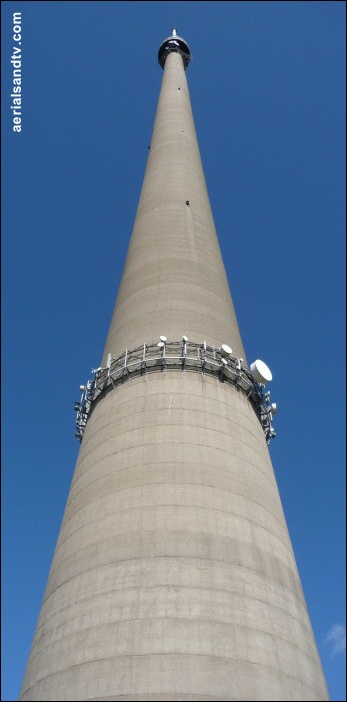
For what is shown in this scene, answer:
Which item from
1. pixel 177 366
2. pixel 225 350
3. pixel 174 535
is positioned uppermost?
pixel 225 350

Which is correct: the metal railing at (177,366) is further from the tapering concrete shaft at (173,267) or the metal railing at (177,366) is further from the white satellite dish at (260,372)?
the tapering concrete shaft at (173,267)

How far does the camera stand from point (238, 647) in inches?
480

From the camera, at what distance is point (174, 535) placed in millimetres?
13938

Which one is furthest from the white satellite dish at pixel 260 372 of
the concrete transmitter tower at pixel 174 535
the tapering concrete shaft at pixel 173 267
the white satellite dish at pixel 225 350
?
the white satellite dish at pixel 225 350

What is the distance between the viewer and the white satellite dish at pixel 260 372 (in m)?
20.8

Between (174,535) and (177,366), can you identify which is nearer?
(174,535)

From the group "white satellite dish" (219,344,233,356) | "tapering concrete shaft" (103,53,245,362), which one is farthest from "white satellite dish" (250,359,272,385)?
"white satellite dish" (219,344,233,356)

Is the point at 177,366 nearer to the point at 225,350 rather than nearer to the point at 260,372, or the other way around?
the point at 225,350

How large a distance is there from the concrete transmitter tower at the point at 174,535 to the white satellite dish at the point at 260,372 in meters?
0.05

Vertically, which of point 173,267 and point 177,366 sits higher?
point 173,267

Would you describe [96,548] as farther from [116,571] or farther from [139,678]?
[139,678]

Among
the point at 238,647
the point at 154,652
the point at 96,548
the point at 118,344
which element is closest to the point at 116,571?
the point at 96,548

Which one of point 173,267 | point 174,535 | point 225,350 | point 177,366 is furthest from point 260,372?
point 174,535

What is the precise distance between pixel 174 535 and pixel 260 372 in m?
8.32
